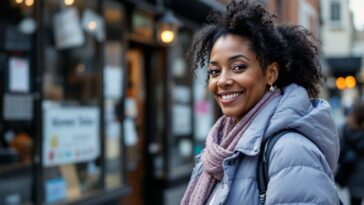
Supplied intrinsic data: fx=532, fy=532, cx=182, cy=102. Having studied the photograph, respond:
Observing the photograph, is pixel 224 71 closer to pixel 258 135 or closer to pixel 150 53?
pixel 258 135

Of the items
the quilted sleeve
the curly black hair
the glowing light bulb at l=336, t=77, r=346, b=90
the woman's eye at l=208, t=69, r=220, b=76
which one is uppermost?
the glowing light bulb at l=336, t=77, r=346, b=90

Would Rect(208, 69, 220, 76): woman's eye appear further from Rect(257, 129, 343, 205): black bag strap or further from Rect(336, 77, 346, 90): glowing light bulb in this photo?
Rect(336, 77, 346, 90): glowing light bulb

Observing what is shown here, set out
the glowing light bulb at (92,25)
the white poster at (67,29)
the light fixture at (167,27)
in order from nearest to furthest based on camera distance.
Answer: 1. the white poster at (67,29)
2. the glowing light bulb at (92,25)
3. the light fixture at (167,27)

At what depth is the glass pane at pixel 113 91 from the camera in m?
6.61

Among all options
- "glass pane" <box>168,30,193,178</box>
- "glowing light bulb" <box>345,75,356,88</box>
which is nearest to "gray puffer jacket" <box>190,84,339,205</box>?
"glass pane" <box>168,30,193,178</box>

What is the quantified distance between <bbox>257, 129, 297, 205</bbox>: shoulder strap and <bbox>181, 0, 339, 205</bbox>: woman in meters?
0.02

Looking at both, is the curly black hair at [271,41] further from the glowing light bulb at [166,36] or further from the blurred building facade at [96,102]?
the glowing light bulb at [166,36]

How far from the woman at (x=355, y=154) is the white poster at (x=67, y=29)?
10.9 ft

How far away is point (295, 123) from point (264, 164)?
0.19 m

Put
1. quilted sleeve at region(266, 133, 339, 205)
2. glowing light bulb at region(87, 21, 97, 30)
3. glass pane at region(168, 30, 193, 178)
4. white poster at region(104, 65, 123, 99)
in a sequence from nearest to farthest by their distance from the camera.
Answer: quilted sleeve at region(266, 133, 339, 205)
glowing light bulb at region(87, 21, 97, 30)
white poster at region(104, 65, 123, 99)
glass pane at region(168, 30, 193, 178)

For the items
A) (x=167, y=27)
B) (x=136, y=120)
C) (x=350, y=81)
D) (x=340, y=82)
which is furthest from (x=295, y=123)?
(x=340, y=82)

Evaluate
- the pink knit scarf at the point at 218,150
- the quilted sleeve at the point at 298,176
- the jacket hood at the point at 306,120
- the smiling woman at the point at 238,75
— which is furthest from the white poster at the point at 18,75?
the quilted sleeve at the point at 298,176

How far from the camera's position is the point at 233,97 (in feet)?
7.04

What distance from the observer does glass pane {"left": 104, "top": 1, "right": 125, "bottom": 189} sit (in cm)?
661
